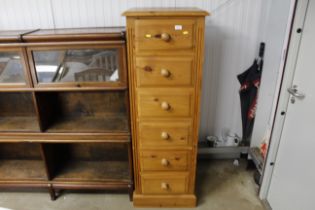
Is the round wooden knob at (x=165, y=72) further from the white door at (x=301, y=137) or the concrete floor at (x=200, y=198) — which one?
the concrete floor at (x=200, y=198)

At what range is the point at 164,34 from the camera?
138cm

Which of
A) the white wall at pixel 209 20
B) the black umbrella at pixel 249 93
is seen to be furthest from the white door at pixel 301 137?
the white wall at pixel 209 20

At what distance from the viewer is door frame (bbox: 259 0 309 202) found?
4.54ft

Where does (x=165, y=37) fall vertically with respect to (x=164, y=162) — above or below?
above

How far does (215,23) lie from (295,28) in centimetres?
70

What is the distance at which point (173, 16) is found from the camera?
1.35 metres

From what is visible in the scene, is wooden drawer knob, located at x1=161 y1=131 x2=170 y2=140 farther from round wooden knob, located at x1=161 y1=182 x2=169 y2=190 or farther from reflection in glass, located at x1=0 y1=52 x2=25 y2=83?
reflection in glass, located at x1=0 y1=52 x2=25 y2=83

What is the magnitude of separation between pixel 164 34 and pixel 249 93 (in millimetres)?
1163

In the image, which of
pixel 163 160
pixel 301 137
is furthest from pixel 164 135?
pixel 301 137

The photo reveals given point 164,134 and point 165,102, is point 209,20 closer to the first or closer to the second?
point 165,102

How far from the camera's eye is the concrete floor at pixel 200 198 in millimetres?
1877

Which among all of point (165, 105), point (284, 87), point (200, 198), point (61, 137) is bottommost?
point (200, 198)

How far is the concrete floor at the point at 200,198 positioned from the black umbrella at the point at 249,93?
47 centimetres

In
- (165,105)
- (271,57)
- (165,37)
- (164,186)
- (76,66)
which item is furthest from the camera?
(271,57)
